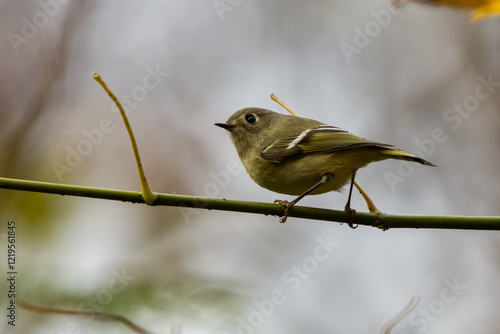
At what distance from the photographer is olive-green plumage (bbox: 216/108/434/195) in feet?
6.92

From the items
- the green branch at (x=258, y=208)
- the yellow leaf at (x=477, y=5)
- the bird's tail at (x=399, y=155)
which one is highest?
the yellow leaf at (x=477, y=5)

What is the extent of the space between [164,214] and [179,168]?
554 mm

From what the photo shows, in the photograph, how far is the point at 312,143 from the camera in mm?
2303

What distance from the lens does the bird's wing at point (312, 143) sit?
2.16 meters

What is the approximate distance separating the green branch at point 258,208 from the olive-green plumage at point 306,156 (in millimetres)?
459

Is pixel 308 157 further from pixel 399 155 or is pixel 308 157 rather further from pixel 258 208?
pixel 258 208

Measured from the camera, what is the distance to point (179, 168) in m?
3.34

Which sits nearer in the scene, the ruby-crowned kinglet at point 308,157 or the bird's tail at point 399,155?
the bird's tail at point 399,155

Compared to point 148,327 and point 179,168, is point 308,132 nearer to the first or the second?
point 179,168

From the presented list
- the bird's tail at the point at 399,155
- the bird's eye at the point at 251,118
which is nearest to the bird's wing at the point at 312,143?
the bird's tail at the point at 399,155

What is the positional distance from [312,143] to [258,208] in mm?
956

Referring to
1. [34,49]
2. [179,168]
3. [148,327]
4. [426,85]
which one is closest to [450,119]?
[426,85]
